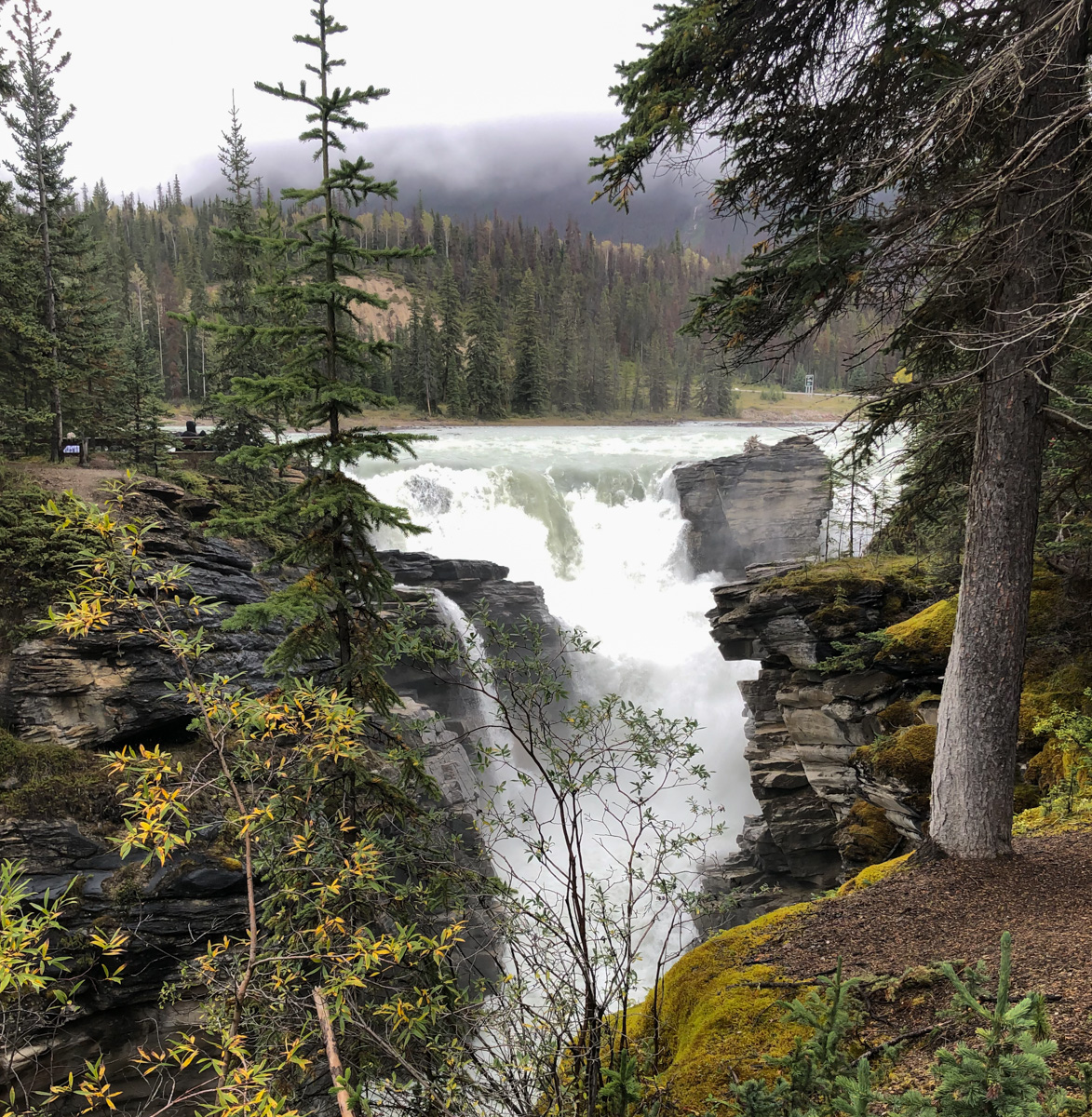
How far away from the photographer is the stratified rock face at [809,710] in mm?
10789

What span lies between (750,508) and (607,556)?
7.43 metres

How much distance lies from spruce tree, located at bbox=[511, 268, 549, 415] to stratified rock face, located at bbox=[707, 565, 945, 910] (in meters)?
49.1

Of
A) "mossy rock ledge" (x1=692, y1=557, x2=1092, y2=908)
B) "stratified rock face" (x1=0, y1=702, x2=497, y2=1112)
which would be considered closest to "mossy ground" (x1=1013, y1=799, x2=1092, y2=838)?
"mossy rock ledge" (x1=692, y1=557, x2=1092, y2=908)

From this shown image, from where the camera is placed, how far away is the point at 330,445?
6812mm

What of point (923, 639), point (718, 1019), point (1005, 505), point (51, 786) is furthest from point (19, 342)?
point (923, 639)

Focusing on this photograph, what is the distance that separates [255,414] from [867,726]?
814 inches

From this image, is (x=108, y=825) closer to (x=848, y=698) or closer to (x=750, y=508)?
(x=848, y=698)

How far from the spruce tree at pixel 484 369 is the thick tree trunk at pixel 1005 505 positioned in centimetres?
5307

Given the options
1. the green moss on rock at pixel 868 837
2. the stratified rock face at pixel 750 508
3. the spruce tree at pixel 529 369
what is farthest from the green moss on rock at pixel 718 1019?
the spruce tree at pixel 529 369

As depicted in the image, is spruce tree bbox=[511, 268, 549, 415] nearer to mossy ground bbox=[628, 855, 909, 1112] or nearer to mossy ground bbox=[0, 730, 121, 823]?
mossy ground bbox=[0, 730, 121, 823]

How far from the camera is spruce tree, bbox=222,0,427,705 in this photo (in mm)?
6336

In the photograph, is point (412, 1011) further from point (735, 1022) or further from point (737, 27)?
point (737, 27)

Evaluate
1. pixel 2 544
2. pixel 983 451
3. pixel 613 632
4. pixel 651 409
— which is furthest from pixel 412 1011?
pixel 651 409

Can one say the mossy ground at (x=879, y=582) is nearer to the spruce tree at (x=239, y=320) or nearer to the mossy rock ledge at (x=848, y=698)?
the mossy rock ledge at (x=848, y=698)
